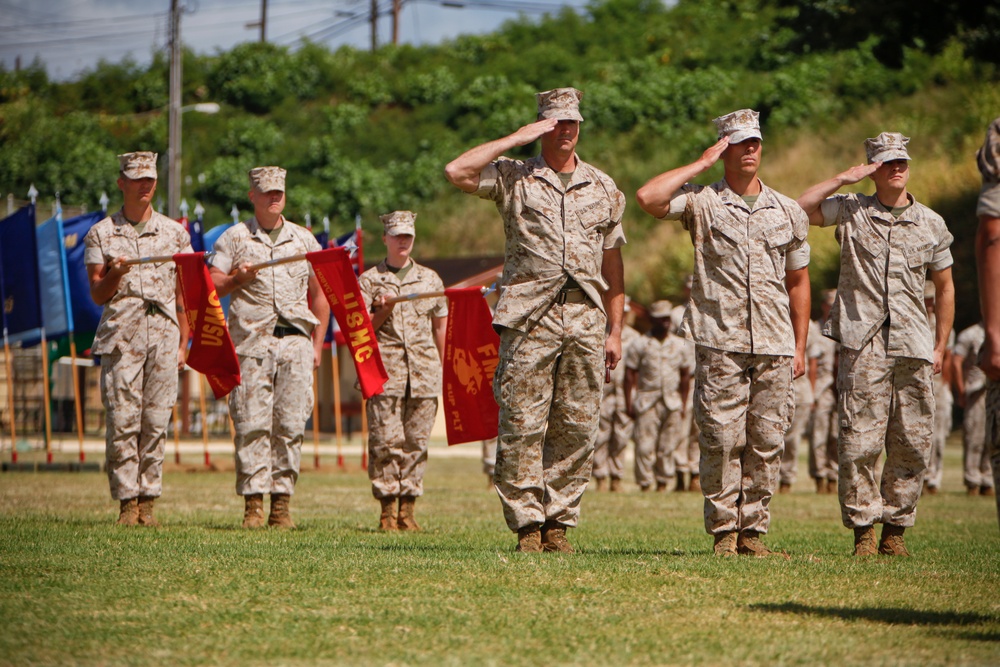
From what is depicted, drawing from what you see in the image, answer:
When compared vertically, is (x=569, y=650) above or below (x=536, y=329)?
below

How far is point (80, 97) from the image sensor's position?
62875mm

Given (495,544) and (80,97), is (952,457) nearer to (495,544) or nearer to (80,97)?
(495,544)

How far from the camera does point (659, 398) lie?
19.1 m

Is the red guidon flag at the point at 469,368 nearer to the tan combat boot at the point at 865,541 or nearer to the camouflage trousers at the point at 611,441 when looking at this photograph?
the tan combat boot at the point at 865,541

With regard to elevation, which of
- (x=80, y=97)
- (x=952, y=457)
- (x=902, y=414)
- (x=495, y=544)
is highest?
(x=80, y=97)

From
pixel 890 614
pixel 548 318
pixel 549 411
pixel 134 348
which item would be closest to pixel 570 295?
pixel 548 318

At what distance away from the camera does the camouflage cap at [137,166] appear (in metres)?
10.1

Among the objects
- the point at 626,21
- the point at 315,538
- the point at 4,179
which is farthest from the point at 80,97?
the point at 315,538

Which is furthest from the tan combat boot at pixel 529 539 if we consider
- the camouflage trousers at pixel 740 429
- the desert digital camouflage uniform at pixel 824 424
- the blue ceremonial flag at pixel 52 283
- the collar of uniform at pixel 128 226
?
the blue ceremonial flag at pixel 52 283

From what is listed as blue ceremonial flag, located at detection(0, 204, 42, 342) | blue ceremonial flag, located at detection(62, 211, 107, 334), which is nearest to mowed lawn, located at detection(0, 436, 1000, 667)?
blue ceremonial flag, located at detection(0, 204, 42, 342)

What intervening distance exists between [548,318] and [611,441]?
11.9m

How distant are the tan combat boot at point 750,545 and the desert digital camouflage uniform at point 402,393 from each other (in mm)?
3070

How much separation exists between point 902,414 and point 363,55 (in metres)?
59.4

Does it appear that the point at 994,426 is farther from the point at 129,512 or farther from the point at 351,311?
the point at 129,512
